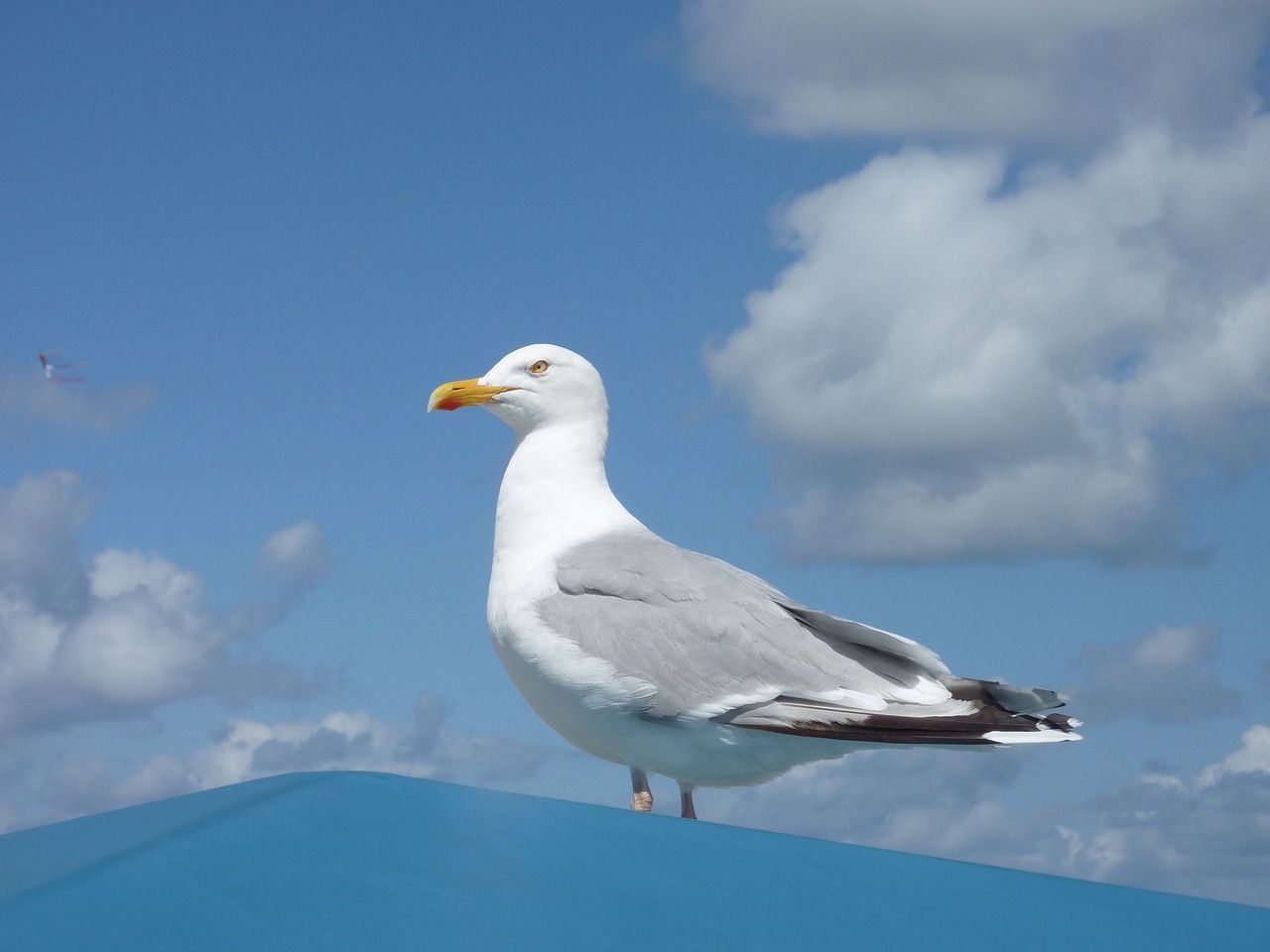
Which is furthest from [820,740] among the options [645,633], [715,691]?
[645,633]

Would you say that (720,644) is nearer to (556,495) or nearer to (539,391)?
(556,495)

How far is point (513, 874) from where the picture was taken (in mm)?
2854

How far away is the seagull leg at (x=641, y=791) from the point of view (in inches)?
214

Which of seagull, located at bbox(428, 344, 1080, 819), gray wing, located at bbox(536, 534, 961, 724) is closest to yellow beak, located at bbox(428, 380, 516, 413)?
seagull, located at bbox(428, 344, 1080, 819)

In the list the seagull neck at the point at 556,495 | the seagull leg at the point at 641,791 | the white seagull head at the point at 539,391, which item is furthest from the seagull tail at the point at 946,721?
the white seagull head at the point at 539,391

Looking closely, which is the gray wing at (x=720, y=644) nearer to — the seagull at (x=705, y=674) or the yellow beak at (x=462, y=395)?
the seagull at (x=705, y=674)

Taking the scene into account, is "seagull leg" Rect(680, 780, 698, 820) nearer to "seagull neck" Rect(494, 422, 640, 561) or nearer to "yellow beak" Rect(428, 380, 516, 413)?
"seagull neck" Rect(494, 422, 640, 561)

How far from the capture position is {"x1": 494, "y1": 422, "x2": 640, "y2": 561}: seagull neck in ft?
20.1

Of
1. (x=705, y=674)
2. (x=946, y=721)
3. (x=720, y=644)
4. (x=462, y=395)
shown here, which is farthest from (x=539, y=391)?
(x=946, y=721)

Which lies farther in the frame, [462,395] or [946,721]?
[462,395]

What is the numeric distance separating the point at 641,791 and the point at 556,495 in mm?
1698

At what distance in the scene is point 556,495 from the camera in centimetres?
628

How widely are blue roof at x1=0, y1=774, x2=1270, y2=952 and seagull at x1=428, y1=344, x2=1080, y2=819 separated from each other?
1.35 meters

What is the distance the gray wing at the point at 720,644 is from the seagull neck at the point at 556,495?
1.44 feet
